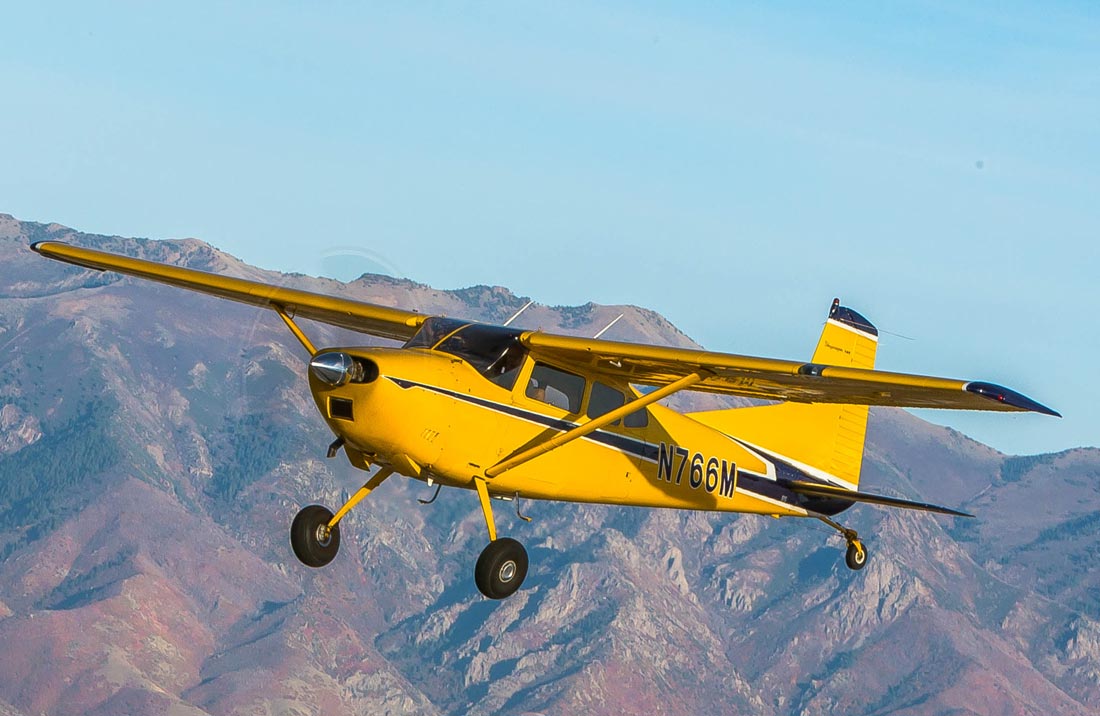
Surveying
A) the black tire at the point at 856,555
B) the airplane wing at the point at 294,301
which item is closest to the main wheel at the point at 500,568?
the airplane wing at the point at 294,301

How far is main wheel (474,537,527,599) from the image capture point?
76.5 feet

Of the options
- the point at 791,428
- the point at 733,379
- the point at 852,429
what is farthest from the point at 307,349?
the point at 852,429

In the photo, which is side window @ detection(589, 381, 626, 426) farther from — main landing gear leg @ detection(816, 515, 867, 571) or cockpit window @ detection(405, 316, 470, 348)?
main landing gear leg @ detection(816, 515, 867, 571)

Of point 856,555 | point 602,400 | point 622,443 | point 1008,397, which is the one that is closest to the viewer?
point 1008,397

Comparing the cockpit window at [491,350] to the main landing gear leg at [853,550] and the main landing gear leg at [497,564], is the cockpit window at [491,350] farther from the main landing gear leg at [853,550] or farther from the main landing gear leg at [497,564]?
the main landing gear leg at [853,550]

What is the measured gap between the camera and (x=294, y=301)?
27.3 m

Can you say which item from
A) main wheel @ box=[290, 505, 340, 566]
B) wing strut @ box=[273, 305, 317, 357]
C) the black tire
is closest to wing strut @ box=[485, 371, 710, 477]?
main wheel @ box=[290, 505, 340, 566]

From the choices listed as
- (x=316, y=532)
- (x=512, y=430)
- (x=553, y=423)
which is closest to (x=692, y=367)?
(x=553, y=423)

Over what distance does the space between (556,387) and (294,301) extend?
17.9 ft

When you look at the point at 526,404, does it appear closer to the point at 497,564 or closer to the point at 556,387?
the point at 556,387

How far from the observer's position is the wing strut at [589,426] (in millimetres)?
23328

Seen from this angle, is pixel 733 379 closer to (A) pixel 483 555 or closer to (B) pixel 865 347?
(A) pixel 483 555

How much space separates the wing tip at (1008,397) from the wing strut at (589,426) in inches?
Result: 179

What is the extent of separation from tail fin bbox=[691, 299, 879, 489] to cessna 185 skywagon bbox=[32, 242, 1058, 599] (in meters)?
0.82
